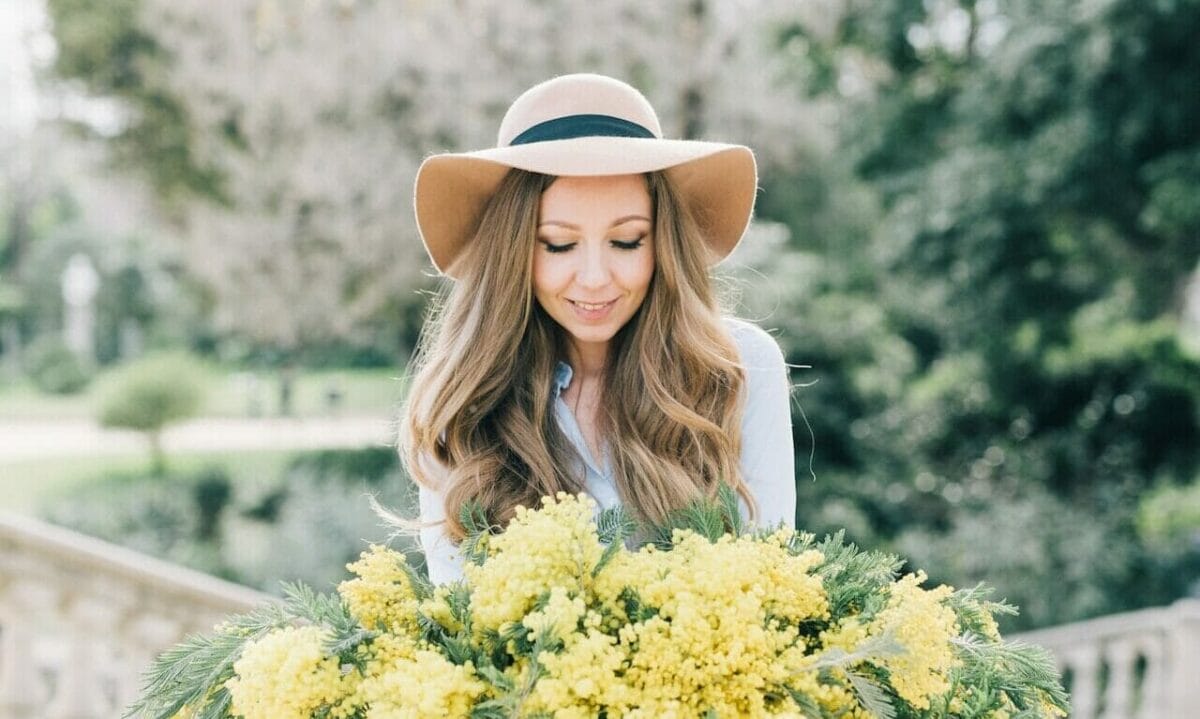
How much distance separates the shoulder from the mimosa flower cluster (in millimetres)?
726

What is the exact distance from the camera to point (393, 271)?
11148 millimetres

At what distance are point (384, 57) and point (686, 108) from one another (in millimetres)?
3248

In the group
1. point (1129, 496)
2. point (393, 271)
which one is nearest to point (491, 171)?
point (1129, 496)

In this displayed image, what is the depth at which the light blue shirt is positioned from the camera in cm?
191

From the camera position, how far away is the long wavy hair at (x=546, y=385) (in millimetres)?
1941

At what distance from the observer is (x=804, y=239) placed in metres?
13.5

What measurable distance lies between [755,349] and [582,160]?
55 cm

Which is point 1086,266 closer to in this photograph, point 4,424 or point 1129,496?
point 1129,496

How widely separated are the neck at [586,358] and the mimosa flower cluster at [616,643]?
0.81 meters

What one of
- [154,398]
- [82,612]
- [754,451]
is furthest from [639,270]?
[154,398]

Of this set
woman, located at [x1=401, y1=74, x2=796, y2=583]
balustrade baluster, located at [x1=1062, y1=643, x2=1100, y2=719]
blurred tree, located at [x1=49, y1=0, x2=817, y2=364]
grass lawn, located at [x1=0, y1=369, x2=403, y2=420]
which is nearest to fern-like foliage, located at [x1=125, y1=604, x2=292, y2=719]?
woman, located at [x1=401, y1=74, x2=796, y2=583]

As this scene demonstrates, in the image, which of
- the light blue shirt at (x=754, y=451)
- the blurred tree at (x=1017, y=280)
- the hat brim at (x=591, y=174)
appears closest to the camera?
the hat brim at (x=591, y=174)

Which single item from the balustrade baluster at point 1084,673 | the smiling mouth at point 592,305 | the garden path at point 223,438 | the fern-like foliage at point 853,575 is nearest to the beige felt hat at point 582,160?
the smiling mouth at point 592,305

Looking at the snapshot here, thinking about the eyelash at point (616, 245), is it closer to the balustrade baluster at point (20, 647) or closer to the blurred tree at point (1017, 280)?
the balustrade baluster at point (20, 647)
